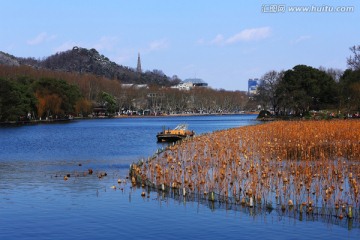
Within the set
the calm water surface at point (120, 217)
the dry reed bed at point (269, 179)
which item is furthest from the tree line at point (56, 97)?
the calm water surface at point (120, 217)

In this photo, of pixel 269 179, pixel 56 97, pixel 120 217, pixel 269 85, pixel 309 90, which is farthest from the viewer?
pixel 269 85

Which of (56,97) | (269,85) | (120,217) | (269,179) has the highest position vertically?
(269,85)

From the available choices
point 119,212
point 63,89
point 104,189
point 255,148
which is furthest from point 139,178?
point 63,89

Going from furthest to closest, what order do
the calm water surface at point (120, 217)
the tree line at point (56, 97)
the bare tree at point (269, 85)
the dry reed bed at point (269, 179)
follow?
the bare tree at point (269, 85) → the tree line at point (56, 97) → the dry reed bed at point (269, 179) → the calm water surface at point (120, 217)

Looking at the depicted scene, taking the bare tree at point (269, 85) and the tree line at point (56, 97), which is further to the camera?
the bare tree at point (269, 85)

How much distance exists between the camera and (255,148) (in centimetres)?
3697

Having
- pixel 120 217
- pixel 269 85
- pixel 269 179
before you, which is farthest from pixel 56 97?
pixel 120 217

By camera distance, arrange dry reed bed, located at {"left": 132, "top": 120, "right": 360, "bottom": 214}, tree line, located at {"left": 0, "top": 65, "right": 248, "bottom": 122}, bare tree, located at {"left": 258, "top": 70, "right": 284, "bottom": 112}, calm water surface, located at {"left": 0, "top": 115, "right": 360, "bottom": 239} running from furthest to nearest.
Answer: bare tree, located at {"left": 258, "top": 70, "right": 284, "bottom": 112} < tree line, located at {"left": 0, "top": 65, "right": 248, "bottom": 122} < dry reed bed, located at {"left": 132, "top": 120, "right": 360, "bottom": 214} < calm water surface, located at {"left": 0, "top": 115, "right": 360, "bottom": 239}

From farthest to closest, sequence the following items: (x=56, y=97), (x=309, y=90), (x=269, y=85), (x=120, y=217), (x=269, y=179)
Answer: (x=269, y=85)
(x=56, y=97)
(x=309, y=90)
(x=269, y=179)
(x=120, y=217)

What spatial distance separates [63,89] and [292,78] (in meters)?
50.4

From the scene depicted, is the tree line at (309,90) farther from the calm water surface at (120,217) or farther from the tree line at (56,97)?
the calm water surface at (120,217)

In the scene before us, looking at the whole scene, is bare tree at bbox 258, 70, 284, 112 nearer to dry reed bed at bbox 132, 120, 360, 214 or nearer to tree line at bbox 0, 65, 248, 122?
tree line at bbox 0, 65, 248, 122

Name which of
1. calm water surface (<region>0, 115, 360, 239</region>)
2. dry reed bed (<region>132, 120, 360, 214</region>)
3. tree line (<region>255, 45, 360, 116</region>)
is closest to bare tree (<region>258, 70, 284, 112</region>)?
tree line (<region>255, 45, 360, 116</region>)

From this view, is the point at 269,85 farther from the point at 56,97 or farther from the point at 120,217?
the point at 120,217
